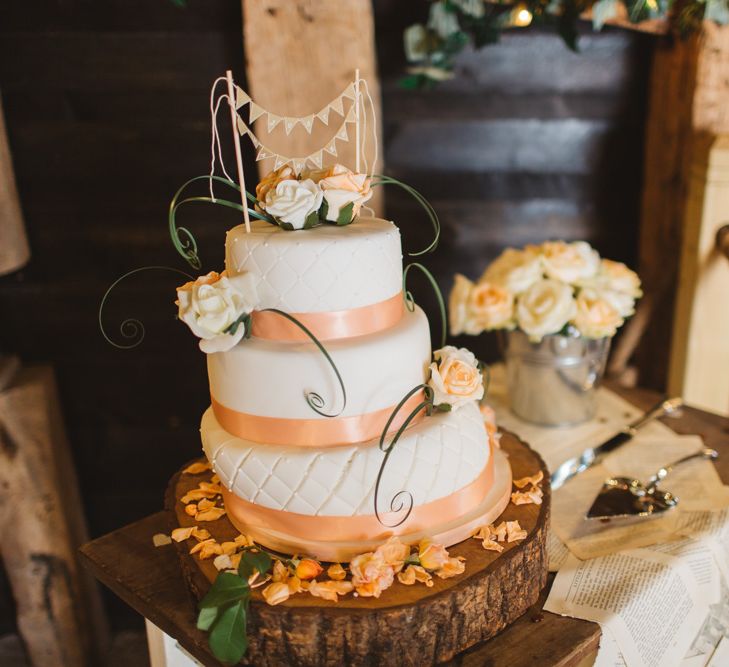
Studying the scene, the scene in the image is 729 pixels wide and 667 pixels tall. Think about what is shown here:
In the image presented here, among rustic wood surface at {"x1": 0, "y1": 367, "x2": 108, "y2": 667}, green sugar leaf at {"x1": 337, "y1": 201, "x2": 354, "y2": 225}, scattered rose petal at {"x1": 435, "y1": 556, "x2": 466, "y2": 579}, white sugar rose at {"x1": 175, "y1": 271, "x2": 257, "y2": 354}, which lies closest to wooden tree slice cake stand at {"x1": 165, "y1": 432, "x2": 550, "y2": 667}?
scattered rose petal at {"x1": 435, "y1": 556, "x2": 466, "y2": 579}

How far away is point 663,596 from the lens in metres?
1.14

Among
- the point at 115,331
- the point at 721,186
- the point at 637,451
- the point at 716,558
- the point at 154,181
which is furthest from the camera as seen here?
the point at 115,331

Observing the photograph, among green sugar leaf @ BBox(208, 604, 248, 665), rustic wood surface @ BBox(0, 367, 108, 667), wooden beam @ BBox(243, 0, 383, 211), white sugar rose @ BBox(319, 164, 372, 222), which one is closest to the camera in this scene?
green sugar leaf @ BBox(208, 604, 248, 665)

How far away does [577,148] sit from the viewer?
2062 mm

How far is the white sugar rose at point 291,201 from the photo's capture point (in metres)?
1.00

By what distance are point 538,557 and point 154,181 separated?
1495 millimetres

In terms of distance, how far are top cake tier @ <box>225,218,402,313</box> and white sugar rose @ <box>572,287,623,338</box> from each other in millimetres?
672

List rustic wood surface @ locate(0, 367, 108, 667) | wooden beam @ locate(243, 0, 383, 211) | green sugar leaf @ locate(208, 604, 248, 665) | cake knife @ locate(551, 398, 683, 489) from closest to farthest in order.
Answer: green sugar leaf @ locate(208, 604, 248, 665) < cake knife @ locate(551, 398, 683, 489) < wooden beam @ locate(243, 0, 383, 211) < rustic wood surface @ locate(0, 367, 108, 667)

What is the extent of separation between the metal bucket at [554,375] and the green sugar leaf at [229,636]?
3.19 ft

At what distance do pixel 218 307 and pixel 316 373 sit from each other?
0.54 ft

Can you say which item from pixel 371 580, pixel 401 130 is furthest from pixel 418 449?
pixel 401 130

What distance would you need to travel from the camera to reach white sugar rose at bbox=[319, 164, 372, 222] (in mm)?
1037

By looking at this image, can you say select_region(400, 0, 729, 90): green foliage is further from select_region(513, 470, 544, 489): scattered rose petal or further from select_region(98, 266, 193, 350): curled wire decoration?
select_region(513, 470, 544, 489): scattered rose petal

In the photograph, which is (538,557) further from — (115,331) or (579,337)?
(115,331)
